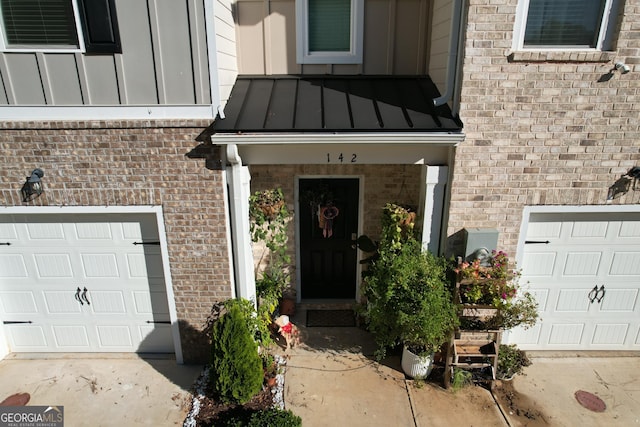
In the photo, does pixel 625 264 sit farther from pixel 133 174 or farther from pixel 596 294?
pixel 133 174

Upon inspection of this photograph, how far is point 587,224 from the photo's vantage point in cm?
506

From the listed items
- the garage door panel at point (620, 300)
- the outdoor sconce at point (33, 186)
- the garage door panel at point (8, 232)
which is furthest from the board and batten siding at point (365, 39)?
the garage door panel at point (620, 300)

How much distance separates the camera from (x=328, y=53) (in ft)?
17.6

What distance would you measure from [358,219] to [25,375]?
17.6 feet

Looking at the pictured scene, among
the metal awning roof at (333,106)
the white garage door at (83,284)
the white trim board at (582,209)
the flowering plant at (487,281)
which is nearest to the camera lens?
the metal awning roof at (333,106)

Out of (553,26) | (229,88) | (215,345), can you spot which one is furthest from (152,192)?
(553,26)

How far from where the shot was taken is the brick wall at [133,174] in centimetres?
450

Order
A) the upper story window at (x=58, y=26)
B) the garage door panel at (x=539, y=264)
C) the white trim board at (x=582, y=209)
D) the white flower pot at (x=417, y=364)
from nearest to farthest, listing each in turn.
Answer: the upper story window at (x=58, y=26) < the white trim board at (x=582, y=209) < the white flower pot at (x=417, y=364) < the garage door panel at (x=539, y=264)

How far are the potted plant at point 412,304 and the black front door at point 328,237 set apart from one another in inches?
53.7

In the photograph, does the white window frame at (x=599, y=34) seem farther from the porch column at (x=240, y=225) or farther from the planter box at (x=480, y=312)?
the porch column at (x=240, y=225)

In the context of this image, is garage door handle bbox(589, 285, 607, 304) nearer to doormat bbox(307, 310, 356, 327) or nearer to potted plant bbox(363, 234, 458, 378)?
potted plant bbox(363, 234, 458, 378)

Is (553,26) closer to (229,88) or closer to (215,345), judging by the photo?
(229,88)

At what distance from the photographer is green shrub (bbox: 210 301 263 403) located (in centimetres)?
445

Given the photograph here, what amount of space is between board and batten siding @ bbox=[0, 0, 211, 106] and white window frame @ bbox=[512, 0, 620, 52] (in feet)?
11.9
